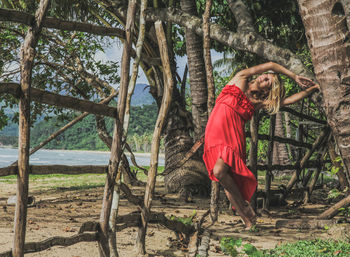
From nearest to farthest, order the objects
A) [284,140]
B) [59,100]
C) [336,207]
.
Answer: [59,100] < [336,207] < [284,140]

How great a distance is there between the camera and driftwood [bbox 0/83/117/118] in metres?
2.03

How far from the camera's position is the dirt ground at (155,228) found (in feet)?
11.1

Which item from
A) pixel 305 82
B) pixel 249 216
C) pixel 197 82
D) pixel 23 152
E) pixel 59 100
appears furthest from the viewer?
pixel 197 82

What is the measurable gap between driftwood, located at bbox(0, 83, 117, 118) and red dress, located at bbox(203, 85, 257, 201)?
1.23 meters

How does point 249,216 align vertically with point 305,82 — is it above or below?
below

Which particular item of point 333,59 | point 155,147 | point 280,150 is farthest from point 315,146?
point 280,150

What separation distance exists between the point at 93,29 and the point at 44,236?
2.10 meters

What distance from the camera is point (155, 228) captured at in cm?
433

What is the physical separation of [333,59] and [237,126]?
106 cm

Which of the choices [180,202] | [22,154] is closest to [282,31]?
[180,202]

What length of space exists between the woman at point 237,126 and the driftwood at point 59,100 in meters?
1.25

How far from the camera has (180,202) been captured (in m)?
6.37

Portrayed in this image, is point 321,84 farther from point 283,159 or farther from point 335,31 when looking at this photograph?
point 283,159

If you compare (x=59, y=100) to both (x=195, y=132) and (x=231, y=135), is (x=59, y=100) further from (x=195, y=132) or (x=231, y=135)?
(x=195, y=132)
